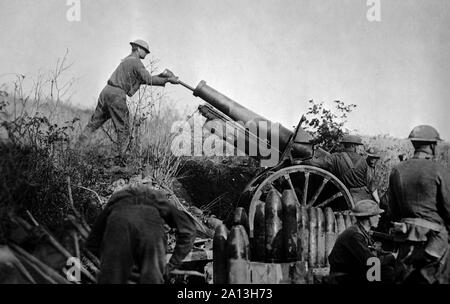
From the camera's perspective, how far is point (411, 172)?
5.84 metres

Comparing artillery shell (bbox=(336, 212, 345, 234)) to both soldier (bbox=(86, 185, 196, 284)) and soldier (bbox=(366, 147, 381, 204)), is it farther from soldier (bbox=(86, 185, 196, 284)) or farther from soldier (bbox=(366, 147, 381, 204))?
soldier (bbox=(86, 185, 196, 284))

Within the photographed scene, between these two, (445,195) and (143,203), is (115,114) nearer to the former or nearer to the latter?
(143,203)

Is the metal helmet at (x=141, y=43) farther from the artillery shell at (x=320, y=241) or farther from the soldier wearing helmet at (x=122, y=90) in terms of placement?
the artillery shell at (x=320, y=241)

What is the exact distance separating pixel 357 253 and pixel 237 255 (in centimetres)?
137

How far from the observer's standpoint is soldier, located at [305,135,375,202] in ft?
31.1

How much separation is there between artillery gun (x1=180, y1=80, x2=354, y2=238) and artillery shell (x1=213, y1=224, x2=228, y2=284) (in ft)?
7.33

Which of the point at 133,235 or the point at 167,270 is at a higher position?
the point at 133,235

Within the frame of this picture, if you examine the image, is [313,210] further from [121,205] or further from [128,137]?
[128,137]

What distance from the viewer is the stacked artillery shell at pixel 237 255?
6.05 meters

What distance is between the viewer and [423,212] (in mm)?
5723

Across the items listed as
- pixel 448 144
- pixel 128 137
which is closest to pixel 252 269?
pixel 128 137

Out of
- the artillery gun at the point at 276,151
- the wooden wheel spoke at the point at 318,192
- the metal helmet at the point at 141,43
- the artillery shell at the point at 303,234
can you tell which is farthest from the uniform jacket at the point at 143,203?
the metal helmet at the point at 141,43

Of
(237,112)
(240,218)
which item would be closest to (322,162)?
(237,112)

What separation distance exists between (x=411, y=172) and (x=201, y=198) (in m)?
5.94
